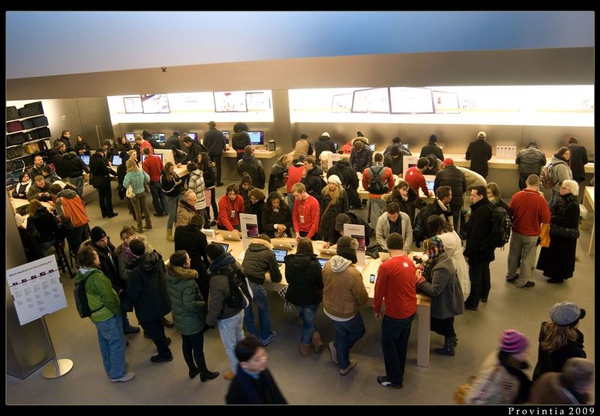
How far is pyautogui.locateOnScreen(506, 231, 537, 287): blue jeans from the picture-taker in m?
5.66

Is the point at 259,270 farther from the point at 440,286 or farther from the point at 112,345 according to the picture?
the point at 440,286

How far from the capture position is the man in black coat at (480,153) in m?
8.85

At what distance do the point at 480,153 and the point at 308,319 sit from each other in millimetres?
5613

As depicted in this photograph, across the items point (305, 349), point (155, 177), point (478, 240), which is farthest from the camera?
point (155, 177)

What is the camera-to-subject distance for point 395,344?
4254 millimetres

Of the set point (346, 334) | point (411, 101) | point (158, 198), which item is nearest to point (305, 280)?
point (346, 334)

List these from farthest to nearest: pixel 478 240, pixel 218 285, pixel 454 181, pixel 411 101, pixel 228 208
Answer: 1. pixel 411 101
2. pixel 454 181
3. pixel 228 208
4. pixel 478 240
5. pixel 218 285

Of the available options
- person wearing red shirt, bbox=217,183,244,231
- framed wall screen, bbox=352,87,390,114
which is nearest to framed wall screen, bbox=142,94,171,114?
framed wall screen, bbox=352,87,390,114

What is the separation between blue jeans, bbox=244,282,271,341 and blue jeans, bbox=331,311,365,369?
844 millimetres

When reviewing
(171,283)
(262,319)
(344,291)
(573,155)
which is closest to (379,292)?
(344,291)

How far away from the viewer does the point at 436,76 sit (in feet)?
5.06

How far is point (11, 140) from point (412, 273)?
1129cm

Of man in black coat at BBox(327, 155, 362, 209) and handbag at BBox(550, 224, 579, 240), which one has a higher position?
man in black coat at BBox(327, 155, 362, 209)

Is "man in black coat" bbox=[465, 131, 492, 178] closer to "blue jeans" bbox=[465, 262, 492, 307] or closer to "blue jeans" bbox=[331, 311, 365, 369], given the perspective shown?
"blue jeans" bbox=[465, 262, 492, 307]
